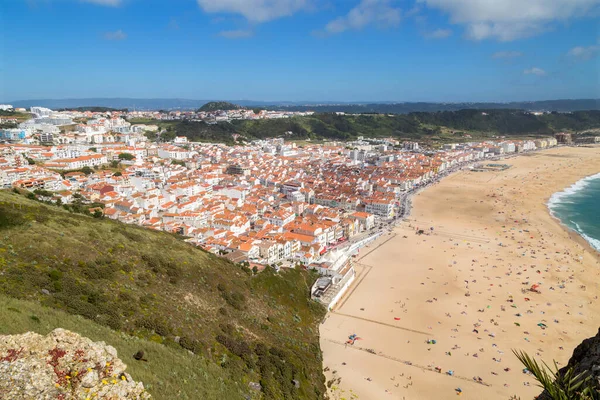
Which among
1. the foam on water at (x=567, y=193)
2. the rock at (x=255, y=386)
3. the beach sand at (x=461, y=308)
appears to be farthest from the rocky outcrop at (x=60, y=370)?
the foam on water at (x=567, y=193)

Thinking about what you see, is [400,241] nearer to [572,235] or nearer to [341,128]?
[572,235]

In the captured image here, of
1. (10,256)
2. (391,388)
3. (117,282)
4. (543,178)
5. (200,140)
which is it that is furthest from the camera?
(200,140)

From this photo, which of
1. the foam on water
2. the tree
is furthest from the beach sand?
the tree

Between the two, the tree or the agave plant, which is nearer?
the agave plant

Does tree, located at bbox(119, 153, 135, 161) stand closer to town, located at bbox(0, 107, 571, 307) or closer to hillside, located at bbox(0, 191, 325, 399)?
town, located at bbox(0, 107, 571, 307)

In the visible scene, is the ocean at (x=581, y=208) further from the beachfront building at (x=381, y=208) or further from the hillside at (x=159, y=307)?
the hillside at (x=159, y=307)

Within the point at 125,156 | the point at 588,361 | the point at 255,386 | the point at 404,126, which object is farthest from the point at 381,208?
the point at 404,126

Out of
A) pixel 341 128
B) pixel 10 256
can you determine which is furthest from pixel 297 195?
pixel 341 128
